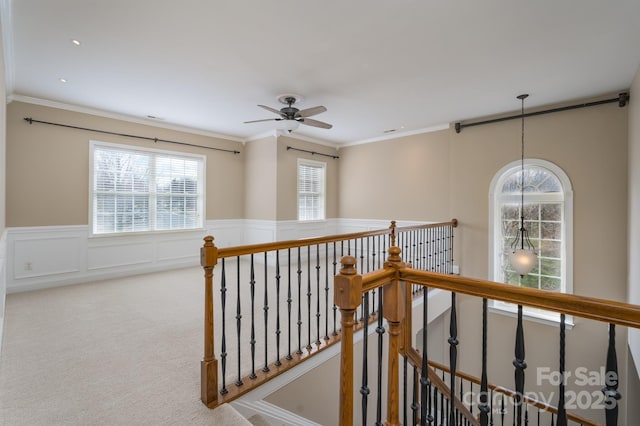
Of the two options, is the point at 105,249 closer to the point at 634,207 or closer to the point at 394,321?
the point at 394,321

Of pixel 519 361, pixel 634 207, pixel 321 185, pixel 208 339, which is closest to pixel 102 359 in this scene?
pixel 208 339

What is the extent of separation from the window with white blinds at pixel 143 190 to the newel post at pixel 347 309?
492cm

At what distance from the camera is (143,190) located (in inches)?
200

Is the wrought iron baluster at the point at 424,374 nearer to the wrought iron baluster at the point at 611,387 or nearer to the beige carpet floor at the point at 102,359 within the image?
the wrought iron baluster at the point at 611,387

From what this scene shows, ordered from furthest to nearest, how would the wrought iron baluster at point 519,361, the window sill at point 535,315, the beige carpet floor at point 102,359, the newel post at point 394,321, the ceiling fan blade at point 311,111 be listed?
1. the window sill at point 535,315
2. the ceiling fan blade at point 311,111
3. the beige carpet floor at point 102,359
4. the newel post at point 394,321
5. the wrought iron baluster at point 519,361

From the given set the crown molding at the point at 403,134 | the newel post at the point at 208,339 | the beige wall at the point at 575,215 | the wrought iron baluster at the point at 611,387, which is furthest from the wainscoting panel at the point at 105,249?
the wrought iron baluster at the point at 611,387

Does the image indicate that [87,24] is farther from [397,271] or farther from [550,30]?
[550,30]

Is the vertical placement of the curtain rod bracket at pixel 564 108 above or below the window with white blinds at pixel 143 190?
above

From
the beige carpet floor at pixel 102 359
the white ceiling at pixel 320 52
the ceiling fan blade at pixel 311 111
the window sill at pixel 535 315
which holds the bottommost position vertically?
the window sill at pixel 535 315

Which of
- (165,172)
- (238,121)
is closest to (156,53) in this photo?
(238,121)

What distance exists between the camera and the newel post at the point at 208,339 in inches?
73.0

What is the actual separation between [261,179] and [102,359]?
4.17 m

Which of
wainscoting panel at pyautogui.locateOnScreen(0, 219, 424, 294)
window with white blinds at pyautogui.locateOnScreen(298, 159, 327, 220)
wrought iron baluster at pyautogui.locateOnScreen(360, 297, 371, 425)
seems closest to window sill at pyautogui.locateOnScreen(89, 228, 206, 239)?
wainscoting panel at pyautogui.locateOnScreen(0, 219, 424, 294)

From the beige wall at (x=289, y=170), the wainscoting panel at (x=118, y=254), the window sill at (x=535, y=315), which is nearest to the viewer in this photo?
the window sill at (x=535, y=315)
